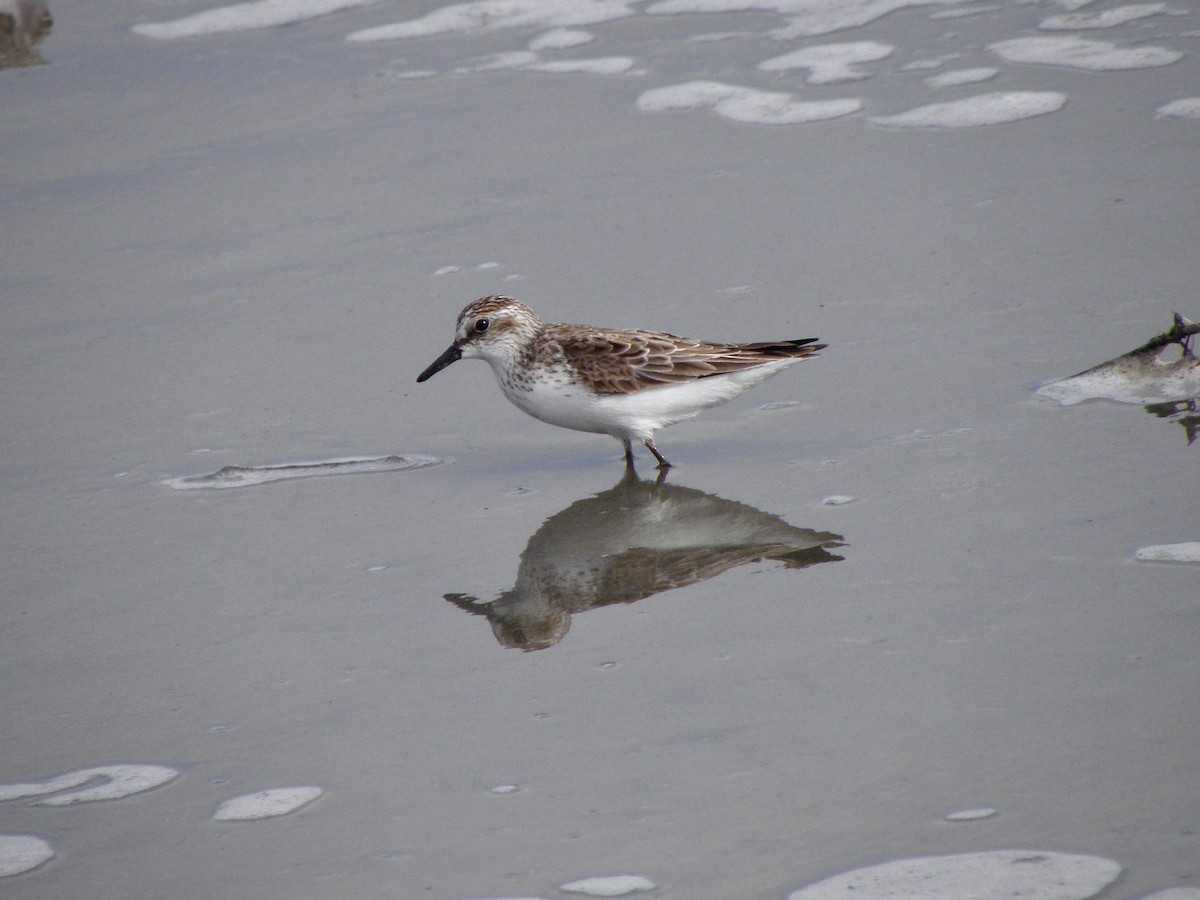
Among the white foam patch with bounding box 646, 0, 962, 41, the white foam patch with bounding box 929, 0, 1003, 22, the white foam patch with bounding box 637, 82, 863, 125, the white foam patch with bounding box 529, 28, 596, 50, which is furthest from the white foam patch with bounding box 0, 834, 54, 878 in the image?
the white foam patch with bounding box 929, 0, 1003, 22

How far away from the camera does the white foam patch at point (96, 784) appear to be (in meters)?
4.55

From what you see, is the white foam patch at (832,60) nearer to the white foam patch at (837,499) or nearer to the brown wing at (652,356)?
the brown wing at (652,356)

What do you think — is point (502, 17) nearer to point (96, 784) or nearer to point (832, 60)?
Answer: point (832, 60)

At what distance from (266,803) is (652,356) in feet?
9.86

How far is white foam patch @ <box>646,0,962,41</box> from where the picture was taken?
11.6 meters

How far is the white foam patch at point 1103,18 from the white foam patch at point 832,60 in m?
1.23

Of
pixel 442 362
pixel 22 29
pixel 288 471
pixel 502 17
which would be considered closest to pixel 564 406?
pixel 442 362

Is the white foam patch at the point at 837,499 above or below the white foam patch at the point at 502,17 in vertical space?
below

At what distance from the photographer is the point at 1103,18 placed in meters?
11.0

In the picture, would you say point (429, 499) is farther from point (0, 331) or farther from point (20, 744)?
point (0, 331)

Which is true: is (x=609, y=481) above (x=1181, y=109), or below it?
below

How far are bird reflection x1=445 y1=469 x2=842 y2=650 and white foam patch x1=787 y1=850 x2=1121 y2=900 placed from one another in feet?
5.46

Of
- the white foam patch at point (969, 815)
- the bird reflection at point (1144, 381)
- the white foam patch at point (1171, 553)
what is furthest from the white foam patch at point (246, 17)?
the white foam patch at point (969, 815)

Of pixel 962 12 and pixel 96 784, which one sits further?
pixel 962 12
